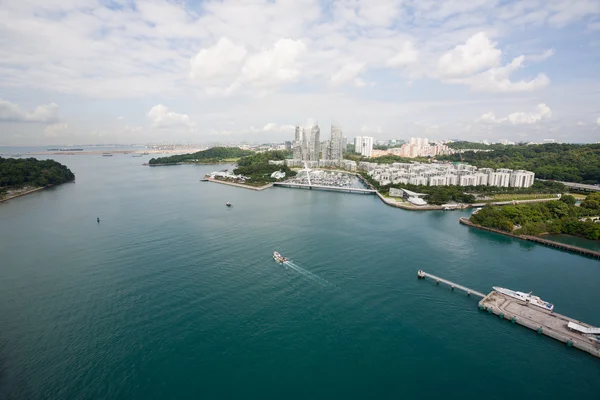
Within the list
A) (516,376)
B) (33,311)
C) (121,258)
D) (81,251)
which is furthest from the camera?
(81,251)

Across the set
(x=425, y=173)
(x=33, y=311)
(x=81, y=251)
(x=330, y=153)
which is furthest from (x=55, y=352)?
(x=330, y=153)

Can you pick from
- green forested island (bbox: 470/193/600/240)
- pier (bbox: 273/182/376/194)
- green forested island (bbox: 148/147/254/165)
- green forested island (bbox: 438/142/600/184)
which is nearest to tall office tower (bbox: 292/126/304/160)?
green forested island (bbox: 148/147/254/165)

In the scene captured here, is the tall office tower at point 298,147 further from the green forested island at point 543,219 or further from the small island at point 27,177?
the green forested island at point 543,219

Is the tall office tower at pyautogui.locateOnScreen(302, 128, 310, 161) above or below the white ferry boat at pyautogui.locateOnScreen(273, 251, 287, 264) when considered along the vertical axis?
above

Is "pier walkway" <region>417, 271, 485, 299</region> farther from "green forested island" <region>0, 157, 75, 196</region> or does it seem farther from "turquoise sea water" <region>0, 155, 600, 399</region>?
"green forested island" <region>0, 157, 75, 196</region>

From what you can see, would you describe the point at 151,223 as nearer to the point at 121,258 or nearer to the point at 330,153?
the point at 121,258

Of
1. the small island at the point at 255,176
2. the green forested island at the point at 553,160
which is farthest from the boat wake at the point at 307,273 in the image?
the green forested island at the point at 553,160

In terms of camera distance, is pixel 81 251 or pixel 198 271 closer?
pixel 198 271
